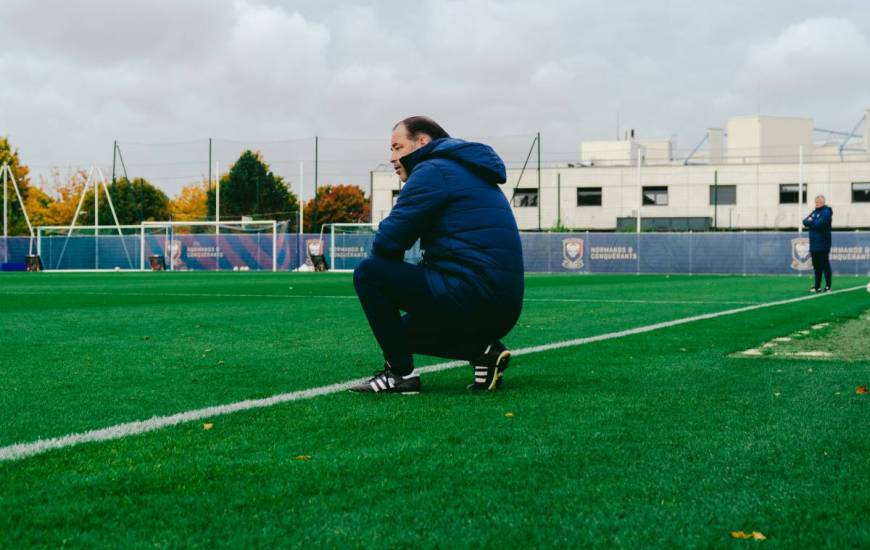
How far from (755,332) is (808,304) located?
206 inches

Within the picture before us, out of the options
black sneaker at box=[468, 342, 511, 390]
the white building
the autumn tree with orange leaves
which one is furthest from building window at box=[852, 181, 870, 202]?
black sneaker at box=[468, 342, 511, 390]

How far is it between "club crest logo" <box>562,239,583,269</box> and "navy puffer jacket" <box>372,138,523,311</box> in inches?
1277

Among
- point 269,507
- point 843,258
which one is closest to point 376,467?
point 269,507

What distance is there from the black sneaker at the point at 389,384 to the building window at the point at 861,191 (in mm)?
58097

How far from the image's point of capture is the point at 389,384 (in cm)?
455

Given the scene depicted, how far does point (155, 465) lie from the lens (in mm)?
2932

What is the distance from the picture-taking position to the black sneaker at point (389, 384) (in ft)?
14.9

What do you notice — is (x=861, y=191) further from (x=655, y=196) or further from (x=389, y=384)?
(x=389, y=384)

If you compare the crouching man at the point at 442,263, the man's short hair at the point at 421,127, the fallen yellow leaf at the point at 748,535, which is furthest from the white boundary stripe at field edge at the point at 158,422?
the fallen yellow leaf at the point at 748,535

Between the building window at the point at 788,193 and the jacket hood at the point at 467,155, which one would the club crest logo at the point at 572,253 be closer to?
the building window at the point at 788,193

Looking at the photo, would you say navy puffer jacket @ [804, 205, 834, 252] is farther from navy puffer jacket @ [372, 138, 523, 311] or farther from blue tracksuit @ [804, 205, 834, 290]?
navy puffer jacket @ [372, 138, 523, 311]

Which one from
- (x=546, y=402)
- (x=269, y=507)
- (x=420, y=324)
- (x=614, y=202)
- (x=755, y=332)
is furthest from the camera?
(x=614, y=202)

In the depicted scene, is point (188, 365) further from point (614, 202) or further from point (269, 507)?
point (614, 202)

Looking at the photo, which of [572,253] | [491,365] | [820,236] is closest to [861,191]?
[572,253]
